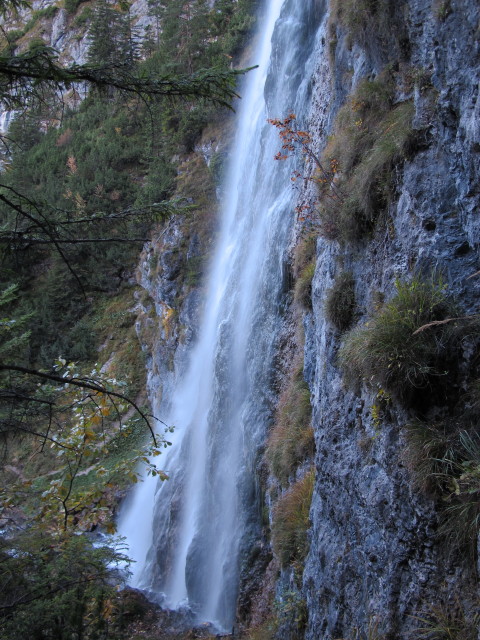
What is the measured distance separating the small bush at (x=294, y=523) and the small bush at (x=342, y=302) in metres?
2.10

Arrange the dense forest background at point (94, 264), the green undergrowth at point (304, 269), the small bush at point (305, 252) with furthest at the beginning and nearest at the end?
1. the small bush at point (305, 252)
2. the green undergrowth at point (304, 269)
3. the dense forest background at point (94, 264)

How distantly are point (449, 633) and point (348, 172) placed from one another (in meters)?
4.43

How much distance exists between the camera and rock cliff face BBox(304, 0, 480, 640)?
10.8ft

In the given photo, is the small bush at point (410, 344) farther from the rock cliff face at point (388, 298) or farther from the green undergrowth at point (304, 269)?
the green undergrowth at point (304, 269)

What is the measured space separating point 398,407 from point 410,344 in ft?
1.73

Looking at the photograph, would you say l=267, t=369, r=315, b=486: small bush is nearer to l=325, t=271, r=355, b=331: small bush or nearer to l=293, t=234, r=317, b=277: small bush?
l=293, t=234, r=317, b=277: small bush

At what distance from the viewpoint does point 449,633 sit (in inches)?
109

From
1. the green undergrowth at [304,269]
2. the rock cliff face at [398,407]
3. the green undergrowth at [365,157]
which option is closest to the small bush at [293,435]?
the rock cliff face at [398,407]

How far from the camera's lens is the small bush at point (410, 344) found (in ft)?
11.0

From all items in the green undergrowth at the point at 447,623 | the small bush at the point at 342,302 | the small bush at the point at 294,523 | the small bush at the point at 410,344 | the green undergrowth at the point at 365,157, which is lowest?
the green undergrowth at the point at 447,623

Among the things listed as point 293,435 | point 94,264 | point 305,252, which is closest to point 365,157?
point 305,252

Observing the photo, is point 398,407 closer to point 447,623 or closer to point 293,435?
point 447,623

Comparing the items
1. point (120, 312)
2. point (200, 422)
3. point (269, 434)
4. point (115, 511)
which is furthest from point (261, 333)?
point (120, 312)

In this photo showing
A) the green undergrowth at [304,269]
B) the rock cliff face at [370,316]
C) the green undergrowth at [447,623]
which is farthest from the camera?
the green undergrowth at [304,269]
